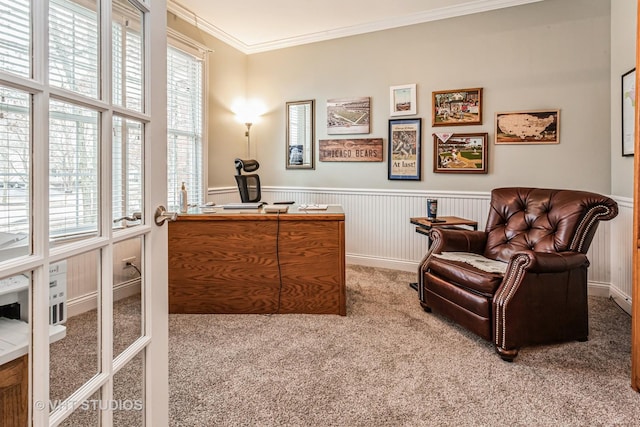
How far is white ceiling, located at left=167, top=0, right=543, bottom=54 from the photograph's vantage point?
139 inches

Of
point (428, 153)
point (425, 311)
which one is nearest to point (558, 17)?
point (428, 153)

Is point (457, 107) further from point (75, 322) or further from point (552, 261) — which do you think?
point (75, 322)

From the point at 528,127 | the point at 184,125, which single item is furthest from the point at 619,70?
the point at 184,125

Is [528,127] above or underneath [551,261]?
above

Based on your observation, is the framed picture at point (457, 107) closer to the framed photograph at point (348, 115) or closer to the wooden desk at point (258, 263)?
the framed photograph at point (348, 115)

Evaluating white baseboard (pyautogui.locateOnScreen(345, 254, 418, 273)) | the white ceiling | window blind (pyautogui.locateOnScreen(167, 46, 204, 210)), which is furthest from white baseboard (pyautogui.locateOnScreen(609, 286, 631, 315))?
window blind (pyautogui.locateOnScreen(167, 46, 204, 210))

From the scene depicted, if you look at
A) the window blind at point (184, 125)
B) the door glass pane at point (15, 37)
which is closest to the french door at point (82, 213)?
the door glass pane at point (15, 37)

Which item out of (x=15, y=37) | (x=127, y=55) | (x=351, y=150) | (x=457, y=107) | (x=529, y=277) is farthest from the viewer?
(x=351, y=150)

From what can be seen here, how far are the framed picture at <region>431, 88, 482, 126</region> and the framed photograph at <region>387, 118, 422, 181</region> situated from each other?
224mm

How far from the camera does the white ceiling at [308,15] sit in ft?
11.6

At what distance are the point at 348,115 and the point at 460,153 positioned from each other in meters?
1.35

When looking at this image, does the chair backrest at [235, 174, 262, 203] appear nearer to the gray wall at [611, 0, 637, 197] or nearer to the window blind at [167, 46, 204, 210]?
the window blind at [167, 46, 204, 210]

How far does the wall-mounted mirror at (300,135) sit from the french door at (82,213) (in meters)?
3.39

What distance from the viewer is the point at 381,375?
1877mm
